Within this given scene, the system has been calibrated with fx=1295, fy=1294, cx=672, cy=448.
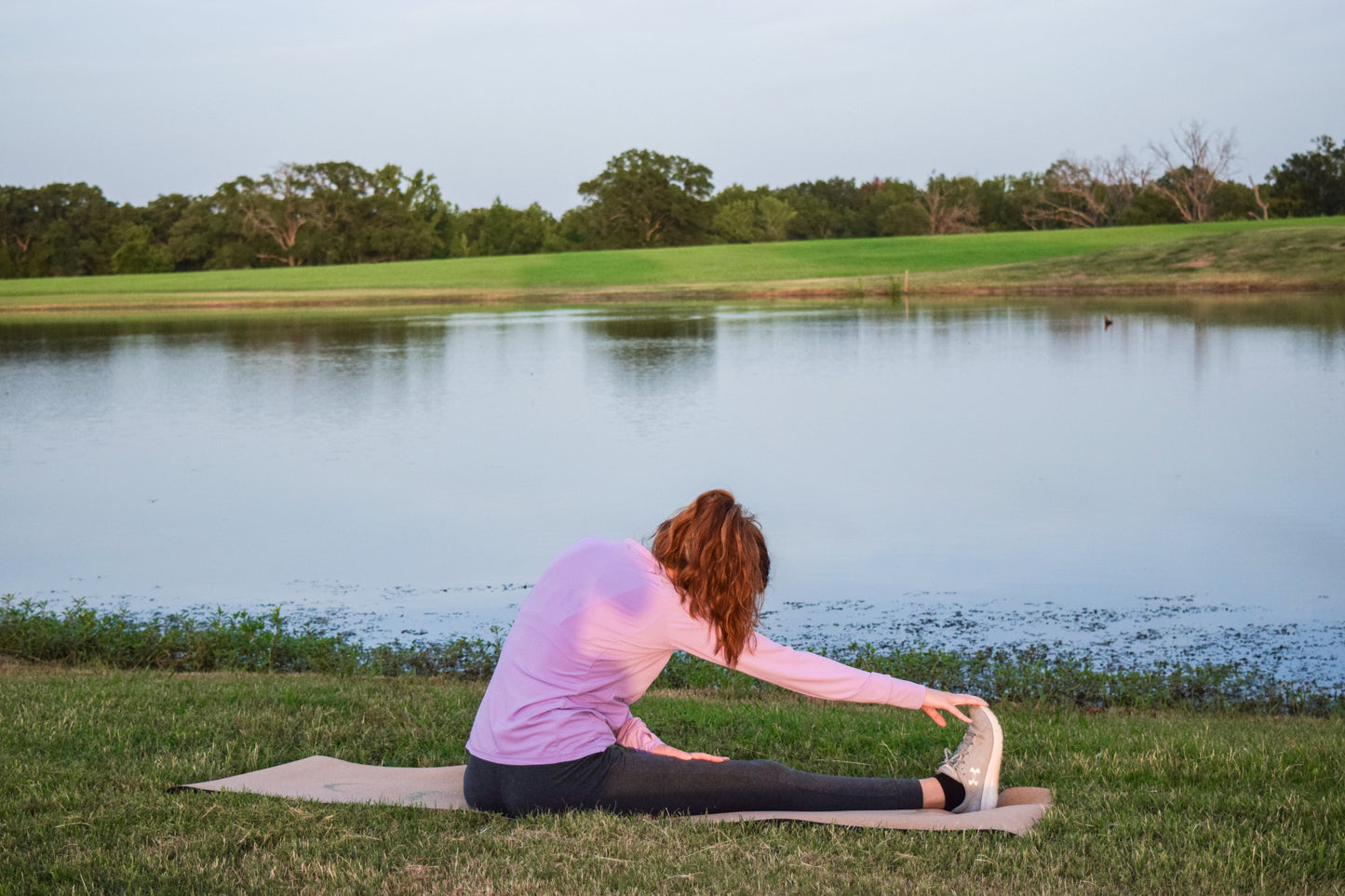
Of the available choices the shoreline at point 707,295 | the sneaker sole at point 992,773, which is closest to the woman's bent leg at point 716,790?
the sneaker sole at point 992,773

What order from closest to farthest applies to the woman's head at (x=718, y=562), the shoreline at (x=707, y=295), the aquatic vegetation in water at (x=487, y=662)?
the woman's head at (x=718, y=562) < the aquatic vegetation in water at (x=487, y=662) < the shoreline at (x=707, y=295)

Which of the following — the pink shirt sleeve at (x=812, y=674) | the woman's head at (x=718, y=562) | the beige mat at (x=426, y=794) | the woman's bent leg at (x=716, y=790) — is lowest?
the beige mat at (x=426, y=794)

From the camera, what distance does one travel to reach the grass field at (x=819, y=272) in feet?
139

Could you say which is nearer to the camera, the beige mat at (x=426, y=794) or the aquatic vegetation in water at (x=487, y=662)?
the beige mat at (x=426, y=794)

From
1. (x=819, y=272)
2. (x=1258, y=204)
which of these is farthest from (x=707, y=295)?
(x=1258, y=204)

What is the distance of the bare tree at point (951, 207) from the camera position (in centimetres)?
8275

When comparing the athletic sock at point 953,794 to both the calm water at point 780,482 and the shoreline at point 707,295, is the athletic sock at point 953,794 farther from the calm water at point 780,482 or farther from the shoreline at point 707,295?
the shoreline at point 707,295

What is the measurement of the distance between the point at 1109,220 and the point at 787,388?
205 ft

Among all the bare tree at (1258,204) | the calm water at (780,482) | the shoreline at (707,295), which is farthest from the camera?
the bare tree at (1258,204)

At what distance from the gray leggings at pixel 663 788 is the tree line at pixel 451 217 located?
7426 cm

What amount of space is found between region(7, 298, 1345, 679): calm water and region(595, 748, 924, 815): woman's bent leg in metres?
3.38

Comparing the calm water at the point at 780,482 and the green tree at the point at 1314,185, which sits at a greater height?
the green tree at the point at 1314,185

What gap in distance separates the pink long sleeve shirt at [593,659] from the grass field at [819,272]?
38.5m

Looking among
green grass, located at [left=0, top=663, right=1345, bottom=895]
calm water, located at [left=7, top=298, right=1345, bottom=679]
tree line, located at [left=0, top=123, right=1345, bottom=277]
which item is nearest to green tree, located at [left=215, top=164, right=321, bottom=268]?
tree line, located at [left=0, top=123, right=1345, bottom=277]
